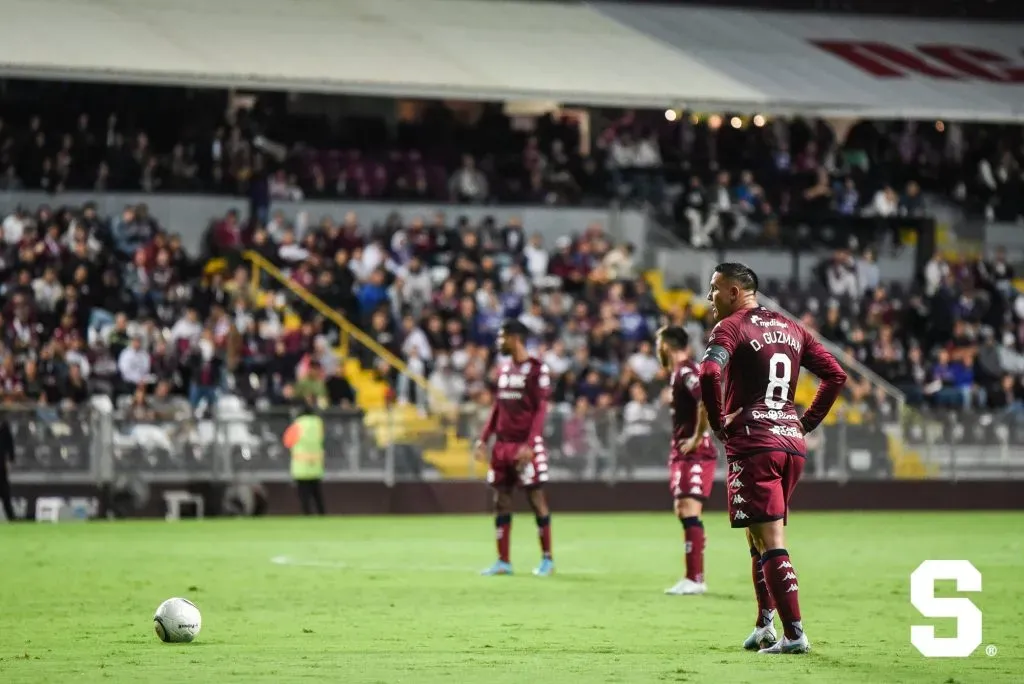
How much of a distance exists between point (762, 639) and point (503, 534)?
7460mm

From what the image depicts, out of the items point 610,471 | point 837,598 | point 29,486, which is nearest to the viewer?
point 837,598

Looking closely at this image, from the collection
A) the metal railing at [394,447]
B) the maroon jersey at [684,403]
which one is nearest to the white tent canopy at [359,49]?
the metal railing at [394,447]

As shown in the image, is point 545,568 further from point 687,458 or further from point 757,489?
point 757,489

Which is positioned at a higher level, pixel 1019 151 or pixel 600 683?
pixel 1019 151

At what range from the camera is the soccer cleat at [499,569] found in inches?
723

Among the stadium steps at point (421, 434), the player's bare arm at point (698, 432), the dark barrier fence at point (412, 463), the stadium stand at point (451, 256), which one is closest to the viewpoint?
the player's bare arm at point (698, 432)

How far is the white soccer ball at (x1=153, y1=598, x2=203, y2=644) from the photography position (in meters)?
11.7

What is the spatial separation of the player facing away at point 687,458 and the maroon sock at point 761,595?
457 centimetres

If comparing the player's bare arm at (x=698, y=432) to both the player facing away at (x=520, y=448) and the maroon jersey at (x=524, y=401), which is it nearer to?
the player facing away at (x=520, y=448)

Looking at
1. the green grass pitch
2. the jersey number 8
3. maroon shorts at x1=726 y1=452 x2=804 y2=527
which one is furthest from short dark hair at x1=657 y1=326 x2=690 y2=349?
maroon shorts at x1=726 y1=452 x2=804 y2=527

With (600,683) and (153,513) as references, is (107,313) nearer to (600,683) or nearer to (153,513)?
(153,513)

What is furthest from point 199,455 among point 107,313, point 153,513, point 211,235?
point 211,235

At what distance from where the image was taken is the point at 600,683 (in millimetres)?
9492

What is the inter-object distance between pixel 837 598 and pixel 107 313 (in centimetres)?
1862
